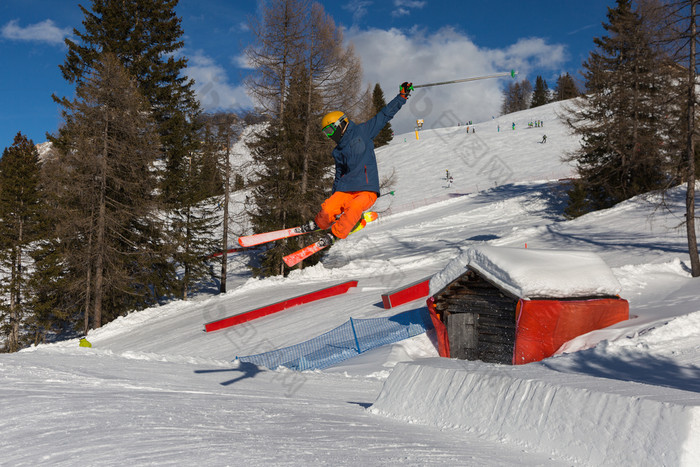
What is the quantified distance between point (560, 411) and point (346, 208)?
3605 mm

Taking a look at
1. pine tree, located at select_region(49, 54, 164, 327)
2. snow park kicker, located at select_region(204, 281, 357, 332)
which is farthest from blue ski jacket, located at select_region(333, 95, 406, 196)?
pine tree, located at select_region(49, 54, 164, 327)

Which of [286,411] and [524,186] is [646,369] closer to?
[286,411]

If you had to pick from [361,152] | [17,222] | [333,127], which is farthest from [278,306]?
[17,222]

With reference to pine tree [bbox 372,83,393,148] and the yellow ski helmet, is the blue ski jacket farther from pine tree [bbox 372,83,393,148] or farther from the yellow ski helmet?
pine tree [bbox 372,83,393,148]

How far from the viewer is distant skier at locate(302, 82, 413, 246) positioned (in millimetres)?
5801

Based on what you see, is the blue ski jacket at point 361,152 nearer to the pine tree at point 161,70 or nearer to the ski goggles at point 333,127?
the ski goggles at point 333,127

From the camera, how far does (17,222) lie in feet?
83.8

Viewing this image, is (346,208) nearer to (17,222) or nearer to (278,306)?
(278,306)

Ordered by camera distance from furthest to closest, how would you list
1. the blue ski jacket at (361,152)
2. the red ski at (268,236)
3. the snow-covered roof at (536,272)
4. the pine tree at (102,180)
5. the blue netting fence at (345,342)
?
the pine tree at (102,180)
the blue netting fence at (345,342)
the snow-covered roof at (536,272)
the red ski at (268,236)
the blue ski jacket at (361,152)

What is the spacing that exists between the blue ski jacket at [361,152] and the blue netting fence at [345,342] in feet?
22.6

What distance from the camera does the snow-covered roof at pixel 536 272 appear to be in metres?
9.88

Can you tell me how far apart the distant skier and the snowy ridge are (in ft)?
7.33

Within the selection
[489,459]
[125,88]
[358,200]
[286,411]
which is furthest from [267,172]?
[489,459]

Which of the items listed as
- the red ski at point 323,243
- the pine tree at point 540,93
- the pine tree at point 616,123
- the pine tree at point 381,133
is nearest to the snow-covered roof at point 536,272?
the red ski at point 323,243
